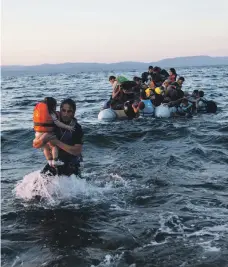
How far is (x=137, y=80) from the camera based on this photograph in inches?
747

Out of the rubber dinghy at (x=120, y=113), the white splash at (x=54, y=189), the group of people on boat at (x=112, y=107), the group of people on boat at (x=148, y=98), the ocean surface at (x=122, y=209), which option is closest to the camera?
the ocean surface at (x=122, y=209)

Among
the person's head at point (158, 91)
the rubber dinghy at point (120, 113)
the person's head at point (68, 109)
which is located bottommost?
the rubber dinghy at point (120, 113)

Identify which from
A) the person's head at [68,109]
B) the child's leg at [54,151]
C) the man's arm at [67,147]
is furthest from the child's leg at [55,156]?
the person's head at [68,109]

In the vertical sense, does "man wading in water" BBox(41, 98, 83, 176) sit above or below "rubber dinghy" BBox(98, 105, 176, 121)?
above

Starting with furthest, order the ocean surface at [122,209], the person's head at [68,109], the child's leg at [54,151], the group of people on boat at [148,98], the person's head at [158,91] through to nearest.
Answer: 1. the person's head at [158,91]
2. the group of people on boat at [148,98]
3. the child's leg at [54,151]
4. the person's head at [68,109]
5. the ocean surface at [122,209]

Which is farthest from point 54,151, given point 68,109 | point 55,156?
point 68,109

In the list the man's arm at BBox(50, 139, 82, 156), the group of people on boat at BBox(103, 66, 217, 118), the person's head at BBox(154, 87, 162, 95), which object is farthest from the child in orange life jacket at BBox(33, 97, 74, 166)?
the person's head at BBox(154, 87, 162, 95)

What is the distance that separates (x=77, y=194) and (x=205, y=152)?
504 cm

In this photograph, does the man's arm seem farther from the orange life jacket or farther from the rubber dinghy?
the rubber dinghy

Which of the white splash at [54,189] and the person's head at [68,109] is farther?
the white splash at [54,189]

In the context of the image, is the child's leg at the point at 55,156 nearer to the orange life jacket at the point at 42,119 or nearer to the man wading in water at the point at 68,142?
the man wading in water at the point at 68,142

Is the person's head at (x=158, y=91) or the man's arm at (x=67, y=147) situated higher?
the person's head at (x=158, y=91)

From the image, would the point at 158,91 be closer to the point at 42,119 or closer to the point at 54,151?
the point at 54,151

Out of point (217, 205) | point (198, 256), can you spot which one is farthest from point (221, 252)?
point (217, 205)
